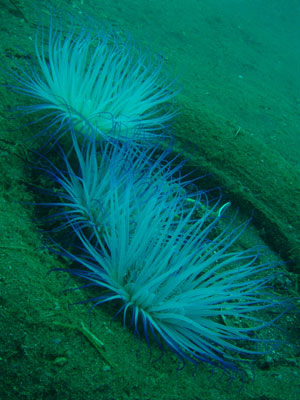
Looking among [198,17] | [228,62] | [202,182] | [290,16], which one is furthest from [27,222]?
[290,16]

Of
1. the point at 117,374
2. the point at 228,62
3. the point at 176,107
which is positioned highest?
the point at 228,62

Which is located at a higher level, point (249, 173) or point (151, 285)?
point (249, 173)

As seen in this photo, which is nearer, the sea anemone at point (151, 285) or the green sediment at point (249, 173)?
the sea anemone at point (151, 285)

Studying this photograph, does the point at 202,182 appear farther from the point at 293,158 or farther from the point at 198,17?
the point at 198,17

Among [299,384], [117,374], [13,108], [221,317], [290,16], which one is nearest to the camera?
[117,374]

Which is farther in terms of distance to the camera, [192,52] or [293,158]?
[192,52]

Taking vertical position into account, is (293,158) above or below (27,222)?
above

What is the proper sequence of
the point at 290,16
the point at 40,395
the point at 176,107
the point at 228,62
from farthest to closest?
1. the point at 290,16
2. the point at 228,62
3. the point at 176,107
4. the point at 40,395

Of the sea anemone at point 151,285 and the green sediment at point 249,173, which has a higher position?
the green sediment at point 249,173

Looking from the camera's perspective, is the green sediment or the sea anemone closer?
the sea anemone

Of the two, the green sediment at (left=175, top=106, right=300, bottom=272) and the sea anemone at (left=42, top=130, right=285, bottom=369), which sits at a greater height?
the green sediment at (left=175, top=106, right=300, bottom=272)

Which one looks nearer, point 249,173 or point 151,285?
point 151,285
